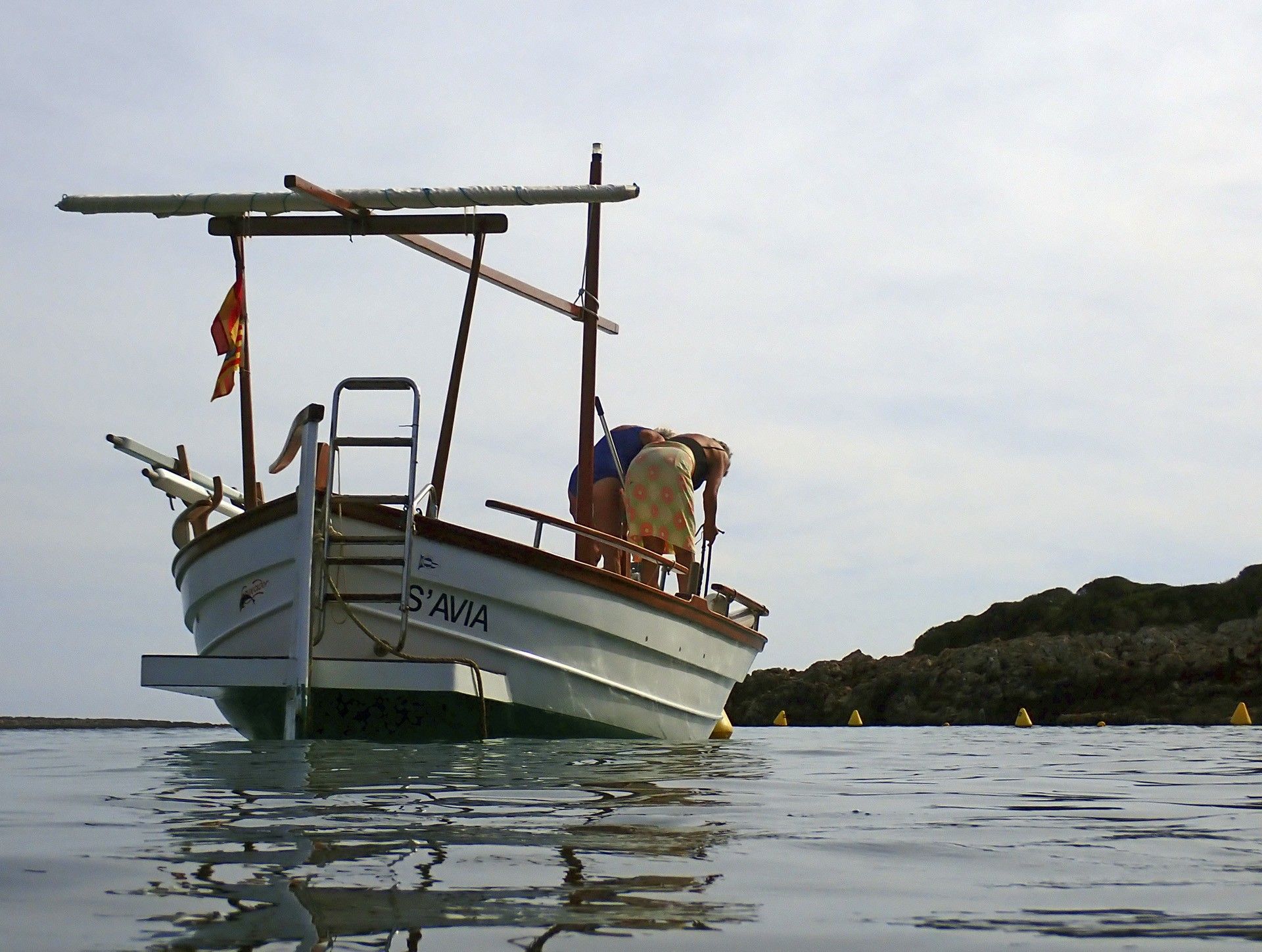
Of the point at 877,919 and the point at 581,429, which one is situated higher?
the point at 581,429

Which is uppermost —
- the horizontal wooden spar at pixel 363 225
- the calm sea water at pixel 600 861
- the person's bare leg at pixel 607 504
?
the horizontal wooden spar at pixel 363 225

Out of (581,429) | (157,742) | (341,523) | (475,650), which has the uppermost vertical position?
(581,429)

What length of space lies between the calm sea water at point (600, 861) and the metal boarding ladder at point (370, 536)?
2.64m

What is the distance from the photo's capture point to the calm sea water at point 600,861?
2.01 metres

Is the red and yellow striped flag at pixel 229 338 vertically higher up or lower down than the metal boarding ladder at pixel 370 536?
higher up

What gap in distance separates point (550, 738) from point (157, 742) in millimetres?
3659

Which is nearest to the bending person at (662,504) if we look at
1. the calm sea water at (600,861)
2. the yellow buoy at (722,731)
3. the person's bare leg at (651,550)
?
the person's bare leg at (651,550)

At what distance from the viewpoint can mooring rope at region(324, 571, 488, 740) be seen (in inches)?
333

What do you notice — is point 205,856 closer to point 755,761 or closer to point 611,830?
point 611,830

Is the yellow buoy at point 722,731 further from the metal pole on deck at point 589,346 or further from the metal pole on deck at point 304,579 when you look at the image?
the metal pole on deck at point 304,579

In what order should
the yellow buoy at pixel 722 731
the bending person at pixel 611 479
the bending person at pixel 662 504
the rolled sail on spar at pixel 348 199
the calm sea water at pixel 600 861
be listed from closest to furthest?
the calm sea water at pixel 600 861 → the rolled sail on spar at pixel 348 199 → the bending person at pixel 662 504 → the bending person at pixel 611 479 → the yellow buoy at pixel 722 731

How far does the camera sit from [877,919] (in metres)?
2.21

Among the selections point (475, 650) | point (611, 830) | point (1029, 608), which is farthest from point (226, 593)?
point (1029, 608)

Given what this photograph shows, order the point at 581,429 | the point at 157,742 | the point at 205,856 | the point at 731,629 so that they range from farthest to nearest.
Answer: the point at 581,429
the point at 731,629
the point at 157,742
the point at 205,856
